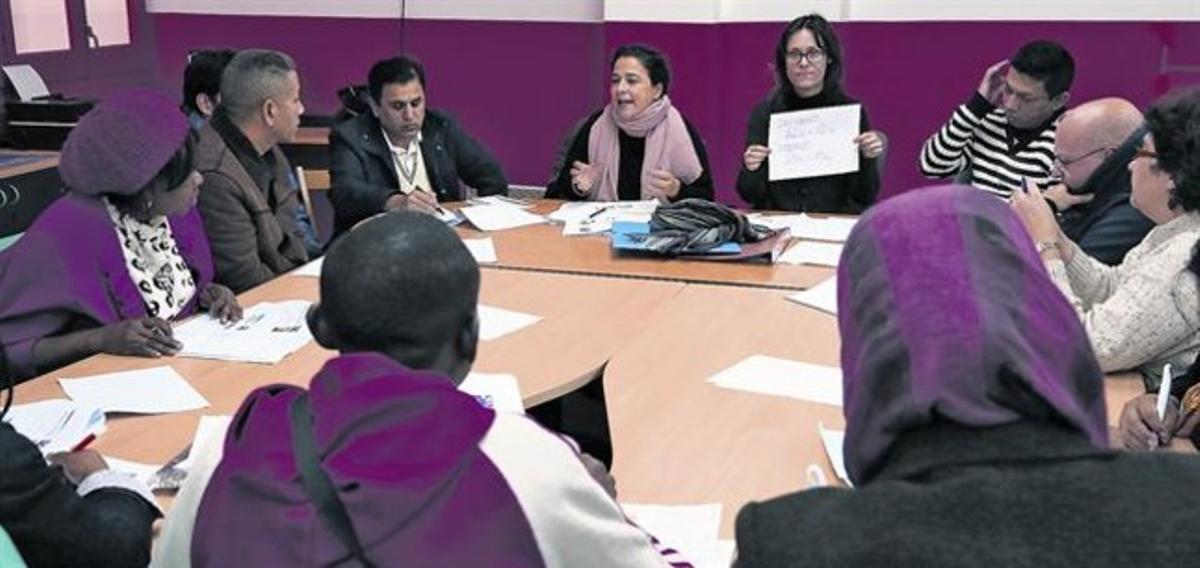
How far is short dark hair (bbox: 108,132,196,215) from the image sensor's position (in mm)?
2516

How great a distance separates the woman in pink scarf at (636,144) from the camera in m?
4.20

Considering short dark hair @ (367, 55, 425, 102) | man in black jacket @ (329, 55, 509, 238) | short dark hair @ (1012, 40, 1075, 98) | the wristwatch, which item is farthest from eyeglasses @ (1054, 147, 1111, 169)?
short dark hair @ (367, 55, 425, 102)

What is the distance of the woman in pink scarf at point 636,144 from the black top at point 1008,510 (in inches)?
129

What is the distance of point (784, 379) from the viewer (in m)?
2.29

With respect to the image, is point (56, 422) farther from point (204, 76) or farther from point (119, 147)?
point (204, 76)

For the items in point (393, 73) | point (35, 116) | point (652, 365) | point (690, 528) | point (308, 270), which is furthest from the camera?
point (35, 116)

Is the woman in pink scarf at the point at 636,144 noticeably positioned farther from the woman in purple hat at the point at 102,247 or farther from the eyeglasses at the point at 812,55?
the woman in purple hat at the point at 102,247

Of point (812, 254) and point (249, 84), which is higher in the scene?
point (249, 84)

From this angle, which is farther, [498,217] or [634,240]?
[498,217]

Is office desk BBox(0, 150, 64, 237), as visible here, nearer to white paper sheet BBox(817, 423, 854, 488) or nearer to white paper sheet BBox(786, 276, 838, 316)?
white paper sheet BBox(786, 276, 838, 316)

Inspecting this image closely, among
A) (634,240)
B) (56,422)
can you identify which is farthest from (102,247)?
(634,240)

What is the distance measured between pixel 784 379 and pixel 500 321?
739mm

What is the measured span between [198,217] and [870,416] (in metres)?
2.42

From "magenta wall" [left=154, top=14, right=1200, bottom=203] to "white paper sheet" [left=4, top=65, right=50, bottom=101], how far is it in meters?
1.25
